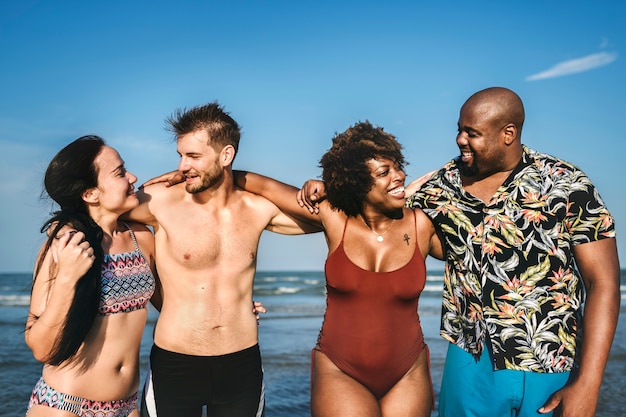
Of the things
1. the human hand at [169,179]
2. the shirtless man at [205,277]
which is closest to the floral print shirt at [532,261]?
the shirtless man at [205,277]

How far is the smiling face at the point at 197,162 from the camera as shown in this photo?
4.09m

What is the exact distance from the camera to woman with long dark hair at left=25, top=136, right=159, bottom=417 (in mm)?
3359

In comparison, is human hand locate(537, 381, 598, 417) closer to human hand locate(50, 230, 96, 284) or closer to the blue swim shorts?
the blue swim shorts

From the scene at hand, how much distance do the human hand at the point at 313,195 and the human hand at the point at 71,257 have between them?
4.74 ft

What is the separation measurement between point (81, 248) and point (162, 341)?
98cm

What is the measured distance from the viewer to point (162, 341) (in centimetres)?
401

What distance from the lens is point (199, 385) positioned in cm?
396

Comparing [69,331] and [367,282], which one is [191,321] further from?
[367,282]

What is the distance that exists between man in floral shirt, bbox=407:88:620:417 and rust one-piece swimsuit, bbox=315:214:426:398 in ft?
1.15

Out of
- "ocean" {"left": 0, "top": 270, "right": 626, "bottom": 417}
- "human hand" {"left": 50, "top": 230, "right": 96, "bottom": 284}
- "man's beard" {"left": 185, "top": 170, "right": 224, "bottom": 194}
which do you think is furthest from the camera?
"ocean" {"left": 0, "top": 270, "right": 626, "bottom": 417}

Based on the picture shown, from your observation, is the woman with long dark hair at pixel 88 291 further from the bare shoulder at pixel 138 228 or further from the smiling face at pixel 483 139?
the smiling face at pixel 483 139

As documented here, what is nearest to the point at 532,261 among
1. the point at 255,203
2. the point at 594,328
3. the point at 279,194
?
the point at 594,328

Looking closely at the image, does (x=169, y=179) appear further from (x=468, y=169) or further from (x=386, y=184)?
(x=468, y=169)

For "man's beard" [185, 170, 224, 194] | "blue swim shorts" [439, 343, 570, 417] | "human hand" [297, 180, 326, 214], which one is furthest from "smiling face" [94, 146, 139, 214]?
"blue swim shorts" [439, 343, 570, 417]
